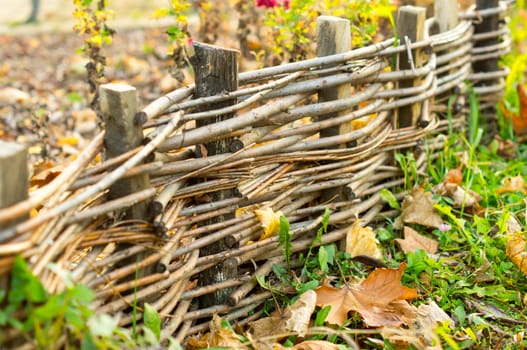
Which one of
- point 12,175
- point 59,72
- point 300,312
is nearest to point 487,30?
point 300,312

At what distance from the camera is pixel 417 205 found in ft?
10.3

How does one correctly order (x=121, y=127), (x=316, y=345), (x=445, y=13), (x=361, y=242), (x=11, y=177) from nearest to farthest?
(x=11, y=177)
(x=121, y=127)
(x=316, y=345)
(x=361, y=242)
(x=445, y=13)

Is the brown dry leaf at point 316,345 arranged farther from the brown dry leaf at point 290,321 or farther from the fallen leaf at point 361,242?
the fallen leaf at point 361,242

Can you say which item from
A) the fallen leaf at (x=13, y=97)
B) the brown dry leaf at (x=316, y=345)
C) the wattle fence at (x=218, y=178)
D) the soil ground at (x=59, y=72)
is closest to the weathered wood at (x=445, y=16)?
the wattle fence at (x=218, y=178)

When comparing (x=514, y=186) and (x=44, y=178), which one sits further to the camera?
(x=514, y=186)

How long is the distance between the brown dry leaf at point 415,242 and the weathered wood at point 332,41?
556 mm

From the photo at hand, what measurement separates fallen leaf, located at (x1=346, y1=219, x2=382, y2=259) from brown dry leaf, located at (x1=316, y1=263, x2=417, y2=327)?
29cm

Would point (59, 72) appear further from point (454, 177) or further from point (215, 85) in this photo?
point (215, 85)

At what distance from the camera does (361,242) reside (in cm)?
285

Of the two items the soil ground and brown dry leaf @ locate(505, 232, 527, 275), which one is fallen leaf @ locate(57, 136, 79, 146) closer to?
the soil ground

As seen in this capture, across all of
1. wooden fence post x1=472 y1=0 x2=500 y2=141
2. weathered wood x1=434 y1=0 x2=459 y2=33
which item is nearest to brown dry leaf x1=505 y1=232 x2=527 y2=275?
weathered wood x1=434 y1=0 x2=459 y2=33

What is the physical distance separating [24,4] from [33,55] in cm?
265

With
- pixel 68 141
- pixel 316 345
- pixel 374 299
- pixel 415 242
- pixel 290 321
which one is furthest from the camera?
pixel 68 141

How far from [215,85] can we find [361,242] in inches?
37.0
